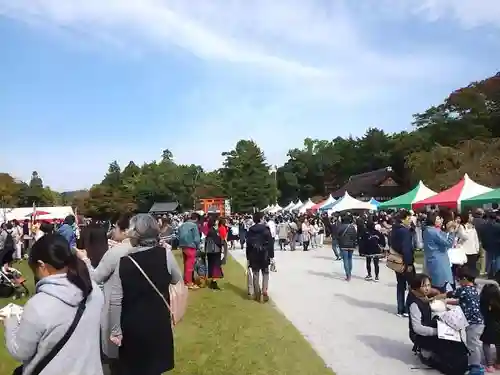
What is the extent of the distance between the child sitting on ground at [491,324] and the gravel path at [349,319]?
0.77 m

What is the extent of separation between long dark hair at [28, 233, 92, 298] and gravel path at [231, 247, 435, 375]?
14.1ft

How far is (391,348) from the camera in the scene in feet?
23.7

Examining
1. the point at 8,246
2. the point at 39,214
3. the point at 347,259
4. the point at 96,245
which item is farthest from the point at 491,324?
the point at 39,214

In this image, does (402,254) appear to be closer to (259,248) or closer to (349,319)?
(349,319)

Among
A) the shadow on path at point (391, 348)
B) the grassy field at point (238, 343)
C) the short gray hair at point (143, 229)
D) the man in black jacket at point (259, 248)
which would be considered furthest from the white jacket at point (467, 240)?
the short gray hair at point (143, 229)

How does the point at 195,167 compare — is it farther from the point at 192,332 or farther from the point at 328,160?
the point at 192,332

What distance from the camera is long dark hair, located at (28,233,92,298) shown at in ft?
8.91

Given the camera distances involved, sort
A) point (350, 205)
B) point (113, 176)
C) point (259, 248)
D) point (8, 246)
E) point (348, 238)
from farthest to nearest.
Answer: point (113, 176) → point (350, 205) → point (348, 238) → point (8, 246) → point (259, 248)

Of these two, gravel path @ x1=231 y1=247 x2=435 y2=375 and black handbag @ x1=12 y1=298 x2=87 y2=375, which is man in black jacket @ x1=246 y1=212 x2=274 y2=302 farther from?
black handbag @ x1=12 y1=298 x2=87 y2=375

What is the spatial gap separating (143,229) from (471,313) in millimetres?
4201

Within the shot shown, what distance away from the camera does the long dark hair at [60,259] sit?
2.71 m

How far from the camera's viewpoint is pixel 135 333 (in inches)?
148

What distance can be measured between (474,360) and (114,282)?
431 centimetres

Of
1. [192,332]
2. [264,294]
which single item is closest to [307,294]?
[264,294]
